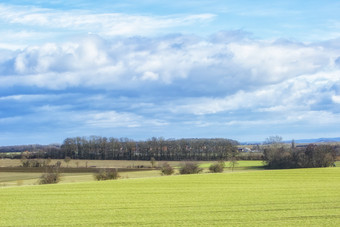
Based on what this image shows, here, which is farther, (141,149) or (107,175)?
(141,149)

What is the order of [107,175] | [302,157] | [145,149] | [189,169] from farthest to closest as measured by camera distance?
1. [145,149]
2. [302,157]
3. [189,169]
4. [107,175]

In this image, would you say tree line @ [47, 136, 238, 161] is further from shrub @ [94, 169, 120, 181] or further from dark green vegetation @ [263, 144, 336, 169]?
shrub @ [94, 169, 120, 181]

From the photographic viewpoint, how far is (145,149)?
133125mm

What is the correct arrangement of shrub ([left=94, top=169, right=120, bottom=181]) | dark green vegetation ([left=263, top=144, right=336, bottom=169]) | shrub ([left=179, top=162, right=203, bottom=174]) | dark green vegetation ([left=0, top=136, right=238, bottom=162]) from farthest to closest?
dark green vegetation ([left=0, top=136, right=238, bottom=162])
dark green vegetation ([left=263, top=144, right=336, bottom=169])
shrub ([left=179, top=162, right=203, bottom=174])
shrub ([left=94, top=169, right=120, bottom=181])

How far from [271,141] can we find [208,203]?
112 meters

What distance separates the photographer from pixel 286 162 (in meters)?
90.0

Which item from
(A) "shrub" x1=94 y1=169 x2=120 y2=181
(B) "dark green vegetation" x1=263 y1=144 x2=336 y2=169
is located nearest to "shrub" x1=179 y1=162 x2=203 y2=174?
(A) "shrub" x1=94 y1=169 x2=120 y2=181

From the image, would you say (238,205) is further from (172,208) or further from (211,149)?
(211,149)

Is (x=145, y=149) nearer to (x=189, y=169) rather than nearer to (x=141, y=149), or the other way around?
(x=141, y=149)

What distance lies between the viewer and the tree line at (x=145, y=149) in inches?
5084

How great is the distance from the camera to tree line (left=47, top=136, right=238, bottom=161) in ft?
424

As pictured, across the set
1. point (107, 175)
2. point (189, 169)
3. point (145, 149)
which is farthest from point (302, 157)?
point (145, 149)

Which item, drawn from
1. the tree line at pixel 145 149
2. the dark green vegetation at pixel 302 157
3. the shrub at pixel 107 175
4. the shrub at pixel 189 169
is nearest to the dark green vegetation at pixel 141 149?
the tree line at pixel 145 149

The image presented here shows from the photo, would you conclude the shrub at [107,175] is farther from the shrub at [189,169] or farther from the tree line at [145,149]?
the tree line at [145,149]
